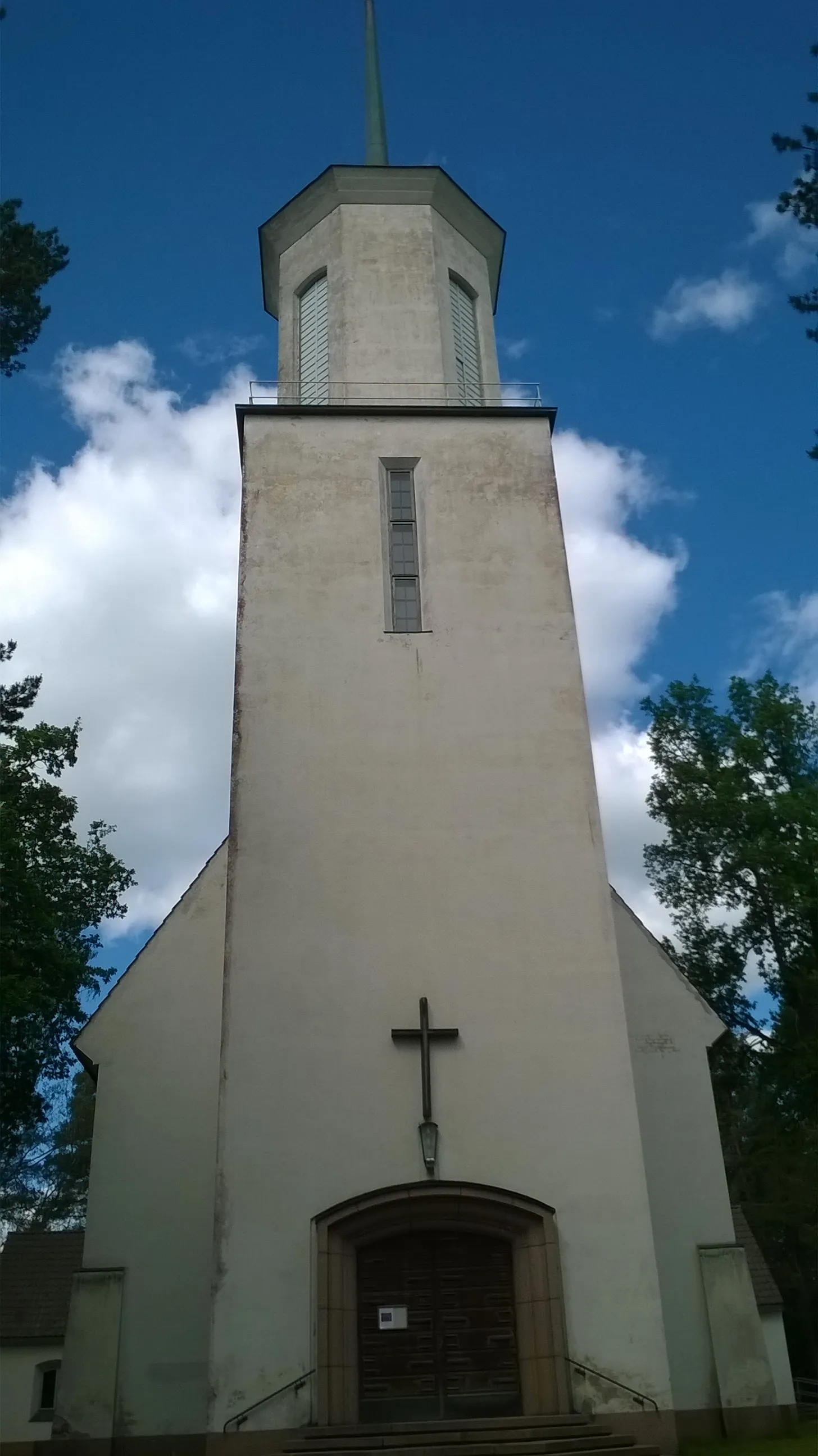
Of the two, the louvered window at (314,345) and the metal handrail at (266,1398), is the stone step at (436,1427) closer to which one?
the metal handrail at (266,1398)

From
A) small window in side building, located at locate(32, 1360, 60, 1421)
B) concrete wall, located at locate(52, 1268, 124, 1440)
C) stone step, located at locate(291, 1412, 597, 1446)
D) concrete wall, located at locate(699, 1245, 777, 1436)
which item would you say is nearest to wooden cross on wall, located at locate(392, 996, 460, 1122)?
stone step, located at locate(291, 1412, 597, 1446)

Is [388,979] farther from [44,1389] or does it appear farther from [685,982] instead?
[44,1389]

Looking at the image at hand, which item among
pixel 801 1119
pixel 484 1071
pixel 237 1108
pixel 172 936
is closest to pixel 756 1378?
pixel 484 1071

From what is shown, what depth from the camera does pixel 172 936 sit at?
14.8 metres

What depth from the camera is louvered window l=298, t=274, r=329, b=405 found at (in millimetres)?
17125

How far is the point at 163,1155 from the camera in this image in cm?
1350

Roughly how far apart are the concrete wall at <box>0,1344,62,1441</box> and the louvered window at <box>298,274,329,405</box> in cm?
1678

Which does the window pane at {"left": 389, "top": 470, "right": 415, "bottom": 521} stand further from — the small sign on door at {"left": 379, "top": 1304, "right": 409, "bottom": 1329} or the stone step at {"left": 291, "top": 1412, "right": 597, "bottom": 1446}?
the stone step at {"left": 291, "top": 1412, "right": 597, "bottom": 1446}

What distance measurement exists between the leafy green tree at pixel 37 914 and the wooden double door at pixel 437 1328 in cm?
848

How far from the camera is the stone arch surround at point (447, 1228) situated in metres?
10.5

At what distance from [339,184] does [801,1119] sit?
19788mm

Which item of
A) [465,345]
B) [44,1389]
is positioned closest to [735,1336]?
[465,345]

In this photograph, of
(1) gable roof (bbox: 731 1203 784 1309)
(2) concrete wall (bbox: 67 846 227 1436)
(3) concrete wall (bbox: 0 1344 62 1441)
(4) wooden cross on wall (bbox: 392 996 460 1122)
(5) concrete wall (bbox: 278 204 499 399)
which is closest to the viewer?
(4) wooden cross on wall (bbox: 392 996 460 1122)

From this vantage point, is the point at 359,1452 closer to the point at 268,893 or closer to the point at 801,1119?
the point at 268,893
